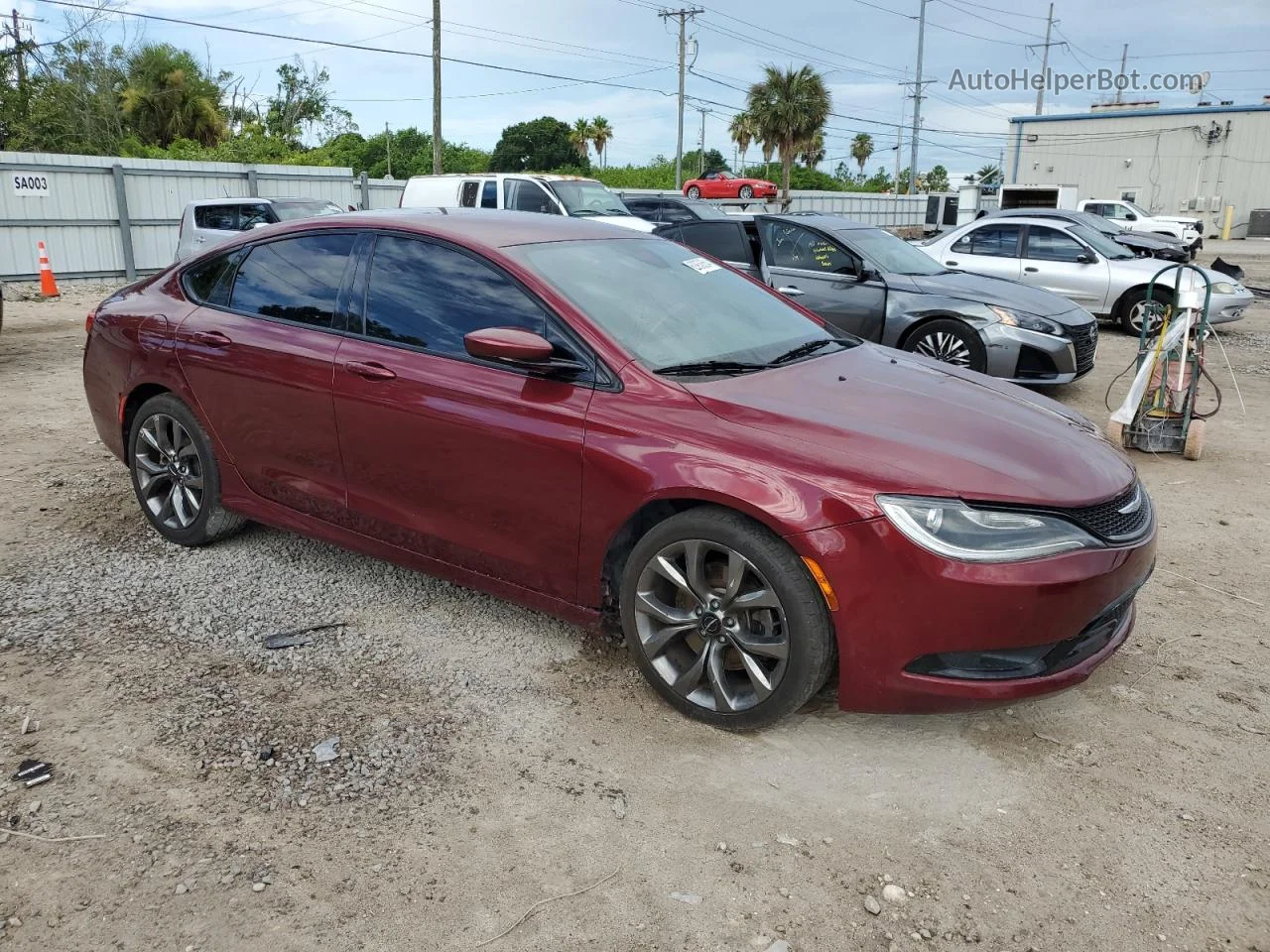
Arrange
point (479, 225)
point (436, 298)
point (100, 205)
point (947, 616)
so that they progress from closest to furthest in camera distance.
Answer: point (947, 616) < point (436, 298) < point (479, 225) < point (100, 205)

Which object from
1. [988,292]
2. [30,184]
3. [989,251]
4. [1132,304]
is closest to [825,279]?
[988,292]

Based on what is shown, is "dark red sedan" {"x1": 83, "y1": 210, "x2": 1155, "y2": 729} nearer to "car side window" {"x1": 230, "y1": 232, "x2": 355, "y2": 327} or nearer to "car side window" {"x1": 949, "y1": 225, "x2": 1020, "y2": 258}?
"car side window" {"x1": 230, "y1": 232, "x2": 355, "y2": 327}

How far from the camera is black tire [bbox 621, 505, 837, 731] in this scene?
2.93m

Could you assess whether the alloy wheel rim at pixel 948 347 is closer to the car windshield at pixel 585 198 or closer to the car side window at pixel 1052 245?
the car side window at pixel 1052 245

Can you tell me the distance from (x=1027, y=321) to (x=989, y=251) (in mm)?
→ 5510

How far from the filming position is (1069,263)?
12898 millimetres

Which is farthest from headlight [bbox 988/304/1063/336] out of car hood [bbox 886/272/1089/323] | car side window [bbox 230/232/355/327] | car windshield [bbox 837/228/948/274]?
car side window [bbox 230/232/355/327]

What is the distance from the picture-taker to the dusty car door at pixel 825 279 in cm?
861

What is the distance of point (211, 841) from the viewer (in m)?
2.67

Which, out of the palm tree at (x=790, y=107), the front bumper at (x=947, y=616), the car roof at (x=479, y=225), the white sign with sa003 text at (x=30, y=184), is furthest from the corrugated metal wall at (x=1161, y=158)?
the front bumper at (x=947, y=616)

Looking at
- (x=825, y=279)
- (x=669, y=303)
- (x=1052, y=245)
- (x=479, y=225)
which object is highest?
(x=479, y=225)

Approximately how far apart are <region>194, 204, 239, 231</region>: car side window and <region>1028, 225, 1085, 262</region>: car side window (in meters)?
11.3

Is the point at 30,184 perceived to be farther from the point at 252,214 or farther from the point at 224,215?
the point at 252,214

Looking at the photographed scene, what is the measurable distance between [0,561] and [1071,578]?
449 centimetres
